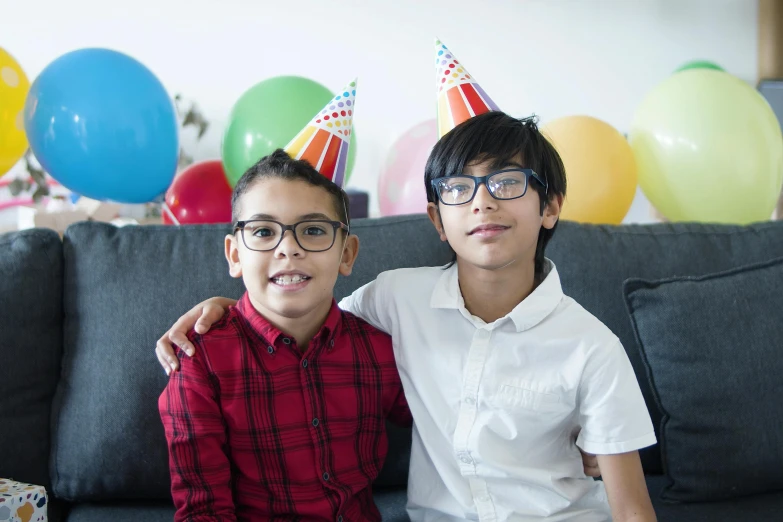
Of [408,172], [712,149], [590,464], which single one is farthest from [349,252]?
[712,149]

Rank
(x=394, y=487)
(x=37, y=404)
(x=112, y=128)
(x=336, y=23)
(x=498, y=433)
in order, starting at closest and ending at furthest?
1. (x=498, y=433)
2. (x=37, y=404)
3. (x=394, y=487)
4. (x=112, y=128)
5. (x=336, y=23)

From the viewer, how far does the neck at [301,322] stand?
1190 millimetres

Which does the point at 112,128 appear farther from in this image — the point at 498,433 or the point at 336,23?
the point at 336,23

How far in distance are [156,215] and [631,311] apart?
2109 millimetres

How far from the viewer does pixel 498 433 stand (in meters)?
1.15

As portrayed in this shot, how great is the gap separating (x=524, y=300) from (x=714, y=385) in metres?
0.46

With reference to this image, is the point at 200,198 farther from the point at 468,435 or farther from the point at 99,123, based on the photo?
the point at 468,435

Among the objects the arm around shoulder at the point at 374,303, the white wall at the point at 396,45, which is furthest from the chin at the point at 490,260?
the white wall at the point at 396,45

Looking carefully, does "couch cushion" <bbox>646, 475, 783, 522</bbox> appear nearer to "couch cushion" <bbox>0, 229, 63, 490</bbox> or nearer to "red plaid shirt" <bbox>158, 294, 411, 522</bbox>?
"red plaid shirt" <bbox>158, 294, 411, 522</bbox>

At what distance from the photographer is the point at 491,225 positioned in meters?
1.13

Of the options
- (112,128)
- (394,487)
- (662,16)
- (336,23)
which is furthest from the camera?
(662,16)

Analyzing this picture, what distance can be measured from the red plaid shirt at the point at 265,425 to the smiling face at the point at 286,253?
60mm

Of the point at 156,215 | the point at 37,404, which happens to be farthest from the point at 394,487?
the point at 156,215

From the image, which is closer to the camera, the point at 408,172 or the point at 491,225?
the point at 491,225
